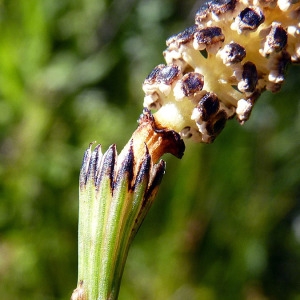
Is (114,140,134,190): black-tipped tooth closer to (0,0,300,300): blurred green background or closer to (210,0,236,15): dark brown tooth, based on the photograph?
Answer: (210,0,236,15): dark brown tooth

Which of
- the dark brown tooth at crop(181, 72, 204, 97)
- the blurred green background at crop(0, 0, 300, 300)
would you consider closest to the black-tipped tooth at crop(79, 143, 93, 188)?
the dark brown tooth at crop(181, 72, 204, 97)

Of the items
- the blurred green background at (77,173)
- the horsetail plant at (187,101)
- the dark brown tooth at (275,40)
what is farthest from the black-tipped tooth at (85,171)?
the blurred green background at (77,173)

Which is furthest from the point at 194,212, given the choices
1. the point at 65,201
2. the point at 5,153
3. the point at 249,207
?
the point at 5,153

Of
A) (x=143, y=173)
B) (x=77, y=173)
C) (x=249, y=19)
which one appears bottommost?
(x=143, y=173)

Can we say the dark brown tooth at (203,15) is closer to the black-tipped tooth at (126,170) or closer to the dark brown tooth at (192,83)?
the dark brown tooth at (192,83)

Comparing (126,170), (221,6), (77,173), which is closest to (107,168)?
(126,170)

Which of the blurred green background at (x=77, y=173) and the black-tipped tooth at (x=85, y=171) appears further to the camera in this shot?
the blurred green background at (x=77, y=173)

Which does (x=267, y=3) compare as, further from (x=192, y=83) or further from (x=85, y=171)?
(x=85, y=171)
